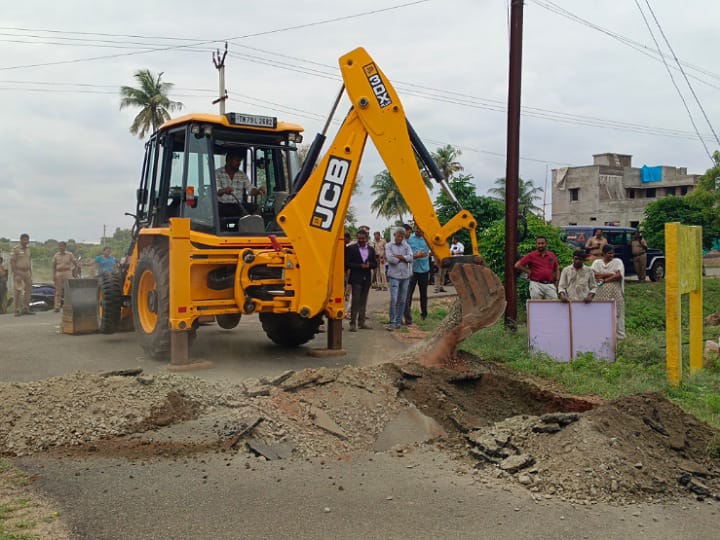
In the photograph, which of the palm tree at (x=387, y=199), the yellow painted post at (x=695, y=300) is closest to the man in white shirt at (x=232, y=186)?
the yellow painted post at (x=695, y=300)

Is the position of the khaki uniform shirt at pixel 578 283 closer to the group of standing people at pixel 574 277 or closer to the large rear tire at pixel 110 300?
the group of standing people at pixel 574 277

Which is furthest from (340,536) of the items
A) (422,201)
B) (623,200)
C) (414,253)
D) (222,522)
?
(623,200)

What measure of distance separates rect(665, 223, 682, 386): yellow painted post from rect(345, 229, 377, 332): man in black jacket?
6.03 m

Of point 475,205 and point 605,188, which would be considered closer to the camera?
point 475,205

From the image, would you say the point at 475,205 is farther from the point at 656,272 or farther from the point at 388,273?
the point at 388,273

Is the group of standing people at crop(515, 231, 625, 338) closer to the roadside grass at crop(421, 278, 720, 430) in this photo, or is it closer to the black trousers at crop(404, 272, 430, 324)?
the roadside grass at crop(421, 278, 720, 430)

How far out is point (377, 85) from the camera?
31.5 feet

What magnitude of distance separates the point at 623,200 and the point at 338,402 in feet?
173

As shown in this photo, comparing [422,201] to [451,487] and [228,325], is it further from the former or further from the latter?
[451,487]

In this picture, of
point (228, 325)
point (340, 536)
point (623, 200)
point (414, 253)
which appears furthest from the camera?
point (623, 200)

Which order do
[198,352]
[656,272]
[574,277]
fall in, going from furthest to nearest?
[656,272]
[574,277]
[198,352]

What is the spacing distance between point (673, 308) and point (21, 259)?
14459 millimetres

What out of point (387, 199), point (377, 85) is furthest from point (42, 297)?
point (387, 199)

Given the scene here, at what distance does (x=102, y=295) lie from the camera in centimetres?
1281
